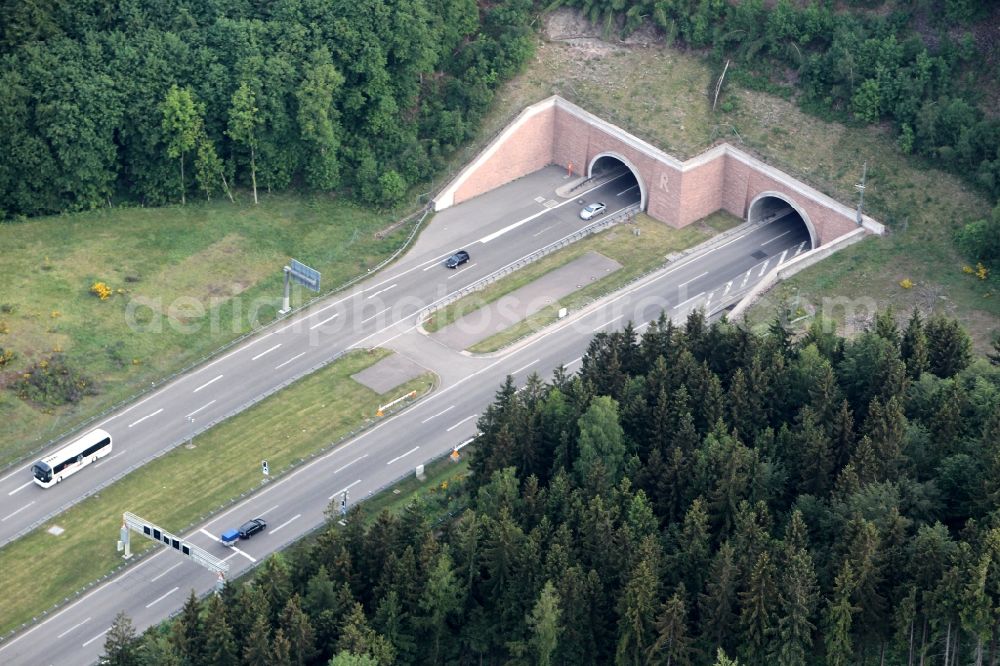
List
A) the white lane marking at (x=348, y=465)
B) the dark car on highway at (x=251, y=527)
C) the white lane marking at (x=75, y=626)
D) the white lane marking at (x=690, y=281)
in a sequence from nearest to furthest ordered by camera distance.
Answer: the white lane marking at (x=75, y=626)
the dark car on highway at (x=251, y=527)
the white lane marking at (x=348, y=465)
the white lane marking at (x=690, y=281)

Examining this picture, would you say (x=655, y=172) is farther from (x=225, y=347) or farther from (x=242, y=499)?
(x=242, y=499)

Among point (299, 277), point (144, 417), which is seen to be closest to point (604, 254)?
point (299, 277)

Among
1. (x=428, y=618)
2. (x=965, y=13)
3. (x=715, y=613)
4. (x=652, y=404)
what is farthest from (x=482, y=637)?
(x=965, y=13)

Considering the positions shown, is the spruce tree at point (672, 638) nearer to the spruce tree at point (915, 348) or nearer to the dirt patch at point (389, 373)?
the spruce tree at point (915, 348)

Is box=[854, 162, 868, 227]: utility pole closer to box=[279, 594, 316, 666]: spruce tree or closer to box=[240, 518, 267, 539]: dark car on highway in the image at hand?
box=[240, 518, 267, 539]: dark car on highway

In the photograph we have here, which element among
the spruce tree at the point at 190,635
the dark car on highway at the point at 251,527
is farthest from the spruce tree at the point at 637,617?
the dark car on highway at the point at 251,527

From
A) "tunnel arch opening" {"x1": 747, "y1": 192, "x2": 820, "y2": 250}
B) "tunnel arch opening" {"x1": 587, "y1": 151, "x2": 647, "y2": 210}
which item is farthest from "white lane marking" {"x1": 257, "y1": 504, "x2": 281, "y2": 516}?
"tunnel arch opening" {"x1": 747, "y1": 192, "x2": 820, "y2": 250}
